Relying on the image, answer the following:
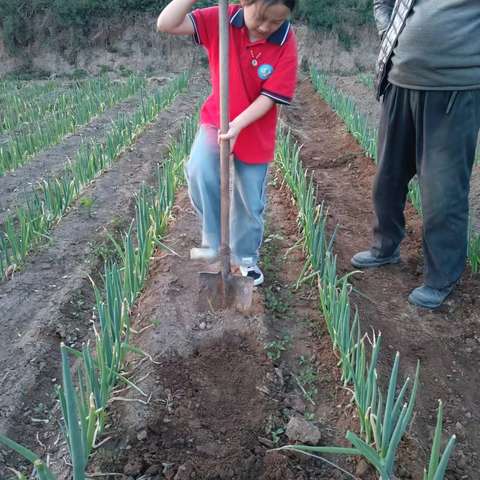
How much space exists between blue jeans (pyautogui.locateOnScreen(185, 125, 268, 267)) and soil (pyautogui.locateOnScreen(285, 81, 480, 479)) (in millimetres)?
603

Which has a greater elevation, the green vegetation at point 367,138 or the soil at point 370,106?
the green vegetation at point 367,138

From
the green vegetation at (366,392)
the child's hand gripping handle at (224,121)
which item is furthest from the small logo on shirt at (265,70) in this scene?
the green vegetation at (366,392)

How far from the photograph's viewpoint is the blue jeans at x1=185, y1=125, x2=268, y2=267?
2355mm

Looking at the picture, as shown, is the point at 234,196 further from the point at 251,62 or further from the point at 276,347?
the point at 276,347

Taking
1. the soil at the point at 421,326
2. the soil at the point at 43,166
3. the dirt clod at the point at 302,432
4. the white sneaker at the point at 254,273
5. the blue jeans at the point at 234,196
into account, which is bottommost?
the soil at the point at 421,326

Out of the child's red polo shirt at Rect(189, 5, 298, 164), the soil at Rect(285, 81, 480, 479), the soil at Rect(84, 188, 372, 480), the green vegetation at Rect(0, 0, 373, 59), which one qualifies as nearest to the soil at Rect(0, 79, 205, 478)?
the soil at Rect(84, 188, 372, 480)

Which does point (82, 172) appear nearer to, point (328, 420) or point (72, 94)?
point (328, 420)

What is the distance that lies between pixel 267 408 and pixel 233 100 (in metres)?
1.22

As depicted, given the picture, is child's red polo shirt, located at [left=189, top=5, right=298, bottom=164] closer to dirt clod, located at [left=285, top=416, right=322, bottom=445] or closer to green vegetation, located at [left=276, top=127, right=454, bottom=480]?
green vegetation, located at [left=276, top=127, right=454, bottom=480]

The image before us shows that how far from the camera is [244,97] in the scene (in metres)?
2.25

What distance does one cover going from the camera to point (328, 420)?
192 centimetres

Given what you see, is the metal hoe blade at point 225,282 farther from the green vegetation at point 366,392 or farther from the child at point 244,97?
the green vegetation at point 366,392

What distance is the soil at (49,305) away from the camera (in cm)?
202

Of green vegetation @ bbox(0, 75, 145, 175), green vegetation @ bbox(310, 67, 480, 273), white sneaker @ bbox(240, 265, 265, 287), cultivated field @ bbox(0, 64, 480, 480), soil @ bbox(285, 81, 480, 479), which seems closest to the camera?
Answer: cultivated field @ bbox(0, 64, 480, 480)
